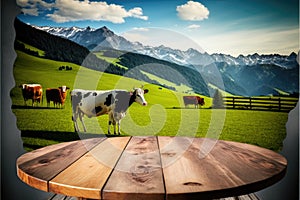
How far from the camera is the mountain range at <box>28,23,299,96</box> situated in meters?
3.55

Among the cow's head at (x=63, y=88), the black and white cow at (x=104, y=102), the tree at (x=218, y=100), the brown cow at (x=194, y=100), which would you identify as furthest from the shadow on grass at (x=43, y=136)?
the tree at (x=218, y=100)

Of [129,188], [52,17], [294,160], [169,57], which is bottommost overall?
[294,160]

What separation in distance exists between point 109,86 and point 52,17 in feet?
3.18

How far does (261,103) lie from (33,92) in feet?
7.77

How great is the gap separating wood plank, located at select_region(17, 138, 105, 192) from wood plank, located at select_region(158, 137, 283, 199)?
44 cm

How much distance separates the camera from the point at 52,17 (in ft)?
11.9

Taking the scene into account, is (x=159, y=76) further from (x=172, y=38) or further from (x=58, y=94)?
(x=58, y=94)

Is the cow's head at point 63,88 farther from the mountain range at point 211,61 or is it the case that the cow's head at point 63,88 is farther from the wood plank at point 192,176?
the wood plank at point 192,176

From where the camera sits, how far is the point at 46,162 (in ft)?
4.95

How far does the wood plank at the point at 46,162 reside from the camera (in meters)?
1.29

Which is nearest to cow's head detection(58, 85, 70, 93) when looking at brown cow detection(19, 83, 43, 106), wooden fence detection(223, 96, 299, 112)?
brown cow detection(19, 83, 43, 106)

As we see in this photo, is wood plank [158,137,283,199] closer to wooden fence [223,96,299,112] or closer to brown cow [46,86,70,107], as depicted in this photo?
wooden fence [223,96,299,112]

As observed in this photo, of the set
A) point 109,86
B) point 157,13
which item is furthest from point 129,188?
point 157,13

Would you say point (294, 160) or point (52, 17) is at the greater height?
point (52, 17)
